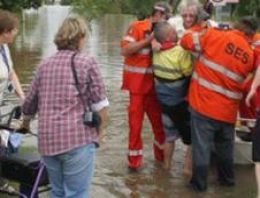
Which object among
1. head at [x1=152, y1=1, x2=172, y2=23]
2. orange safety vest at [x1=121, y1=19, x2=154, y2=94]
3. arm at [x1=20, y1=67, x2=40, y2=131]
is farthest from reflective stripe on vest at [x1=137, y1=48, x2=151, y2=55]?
arm at [x1=20, y1=67, x2=40, y2=131]

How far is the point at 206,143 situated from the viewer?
23.7ft

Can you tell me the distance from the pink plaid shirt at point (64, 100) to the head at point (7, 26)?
81cm

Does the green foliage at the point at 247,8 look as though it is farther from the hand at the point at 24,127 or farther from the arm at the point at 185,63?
the hand at the point at 24,127

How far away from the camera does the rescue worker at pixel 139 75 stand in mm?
7664

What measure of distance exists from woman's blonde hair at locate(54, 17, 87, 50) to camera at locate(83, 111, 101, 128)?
48 cm

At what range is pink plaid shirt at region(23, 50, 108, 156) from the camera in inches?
197

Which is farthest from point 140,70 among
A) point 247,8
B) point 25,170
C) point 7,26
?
point 247,8

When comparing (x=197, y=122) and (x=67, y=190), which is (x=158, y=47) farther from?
(x=67, y=190)

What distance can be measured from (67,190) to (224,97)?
240 cm

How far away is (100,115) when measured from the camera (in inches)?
201

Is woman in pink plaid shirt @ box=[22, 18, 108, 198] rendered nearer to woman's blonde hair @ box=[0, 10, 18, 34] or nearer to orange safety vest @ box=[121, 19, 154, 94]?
woman's blonde hair @ box=[0, 10, 18, 34]

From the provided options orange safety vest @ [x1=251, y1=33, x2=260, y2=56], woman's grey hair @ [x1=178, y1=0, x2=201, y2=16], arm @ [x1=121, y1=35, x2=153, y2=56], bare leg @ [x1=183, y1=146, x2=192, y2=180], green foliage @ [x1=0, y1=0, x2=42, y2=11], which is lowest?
green foliage @ [x1=0, y1=0, x2=42, y2=11]

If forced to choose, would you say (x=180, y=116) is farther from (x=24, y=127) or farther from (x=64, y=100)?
(x=64, y=100)

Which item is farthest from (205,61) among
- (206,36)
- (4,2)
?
(4,2)
